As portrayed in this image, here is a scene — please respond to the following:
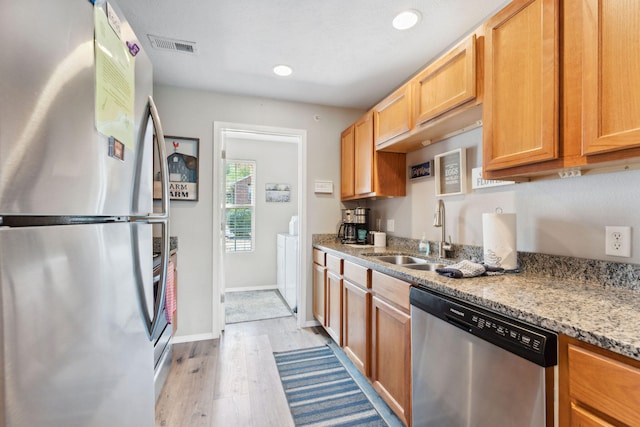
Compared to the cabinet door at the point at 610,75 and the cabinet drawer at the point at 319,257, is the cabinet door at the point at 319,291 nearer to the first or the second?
the cabinet drawer at the point at 319,257

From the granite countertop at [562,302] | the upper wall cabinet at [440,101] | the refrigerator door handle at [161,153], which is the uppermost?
the upper wall cabinet at [440,101]

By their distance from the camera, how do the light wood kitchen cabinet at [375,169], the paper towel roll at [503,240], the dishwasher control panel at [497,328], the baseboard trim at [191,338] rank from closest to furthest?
the dishwasher control panel at [497,328] < the paper towel roll at [503,240] < the light wood kitchen cabinet at [375,169] < the baseboard trim at [191,338]

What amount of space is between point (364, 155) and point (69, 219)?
7.66 ft

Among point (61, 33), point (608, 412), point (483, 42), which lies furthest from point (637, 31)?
point (61, 33)

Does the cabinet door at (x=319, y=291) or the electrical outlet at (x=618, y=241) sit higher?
the electrical outlet at (x=618, y=241)

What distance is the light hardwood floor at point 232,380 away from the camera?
1708 mm

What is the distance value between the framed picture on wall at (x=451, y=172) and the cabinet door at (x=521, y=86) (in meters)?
0.58

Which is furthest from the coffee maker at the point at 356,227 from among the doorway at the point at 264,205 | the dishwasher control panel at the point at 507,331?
the dishwasher control panel at the point at 507,331

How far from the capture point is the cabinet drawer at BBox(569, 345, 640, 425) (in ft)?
2.12

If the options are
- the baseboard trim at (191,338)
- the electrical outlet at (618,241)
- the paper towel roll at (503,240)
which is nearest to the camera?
the electrical outlet at (618,241)

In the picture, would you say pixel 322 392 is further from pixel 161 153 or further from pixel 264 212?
pixel 264 212

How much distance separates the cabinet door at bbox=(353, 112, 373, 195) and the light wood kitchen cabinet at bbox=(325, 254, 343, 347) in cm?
72

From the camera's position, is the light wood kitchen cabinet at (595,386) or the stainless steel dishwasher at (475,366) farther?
the stainless steel dishwasher at (475,366)

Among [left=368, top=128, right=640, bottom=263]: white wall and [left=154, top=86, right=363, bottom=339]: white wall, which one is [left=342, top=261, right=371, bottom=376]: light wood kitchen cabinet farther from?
[left=154, top=86, right=363, bottom=339]: white wall
